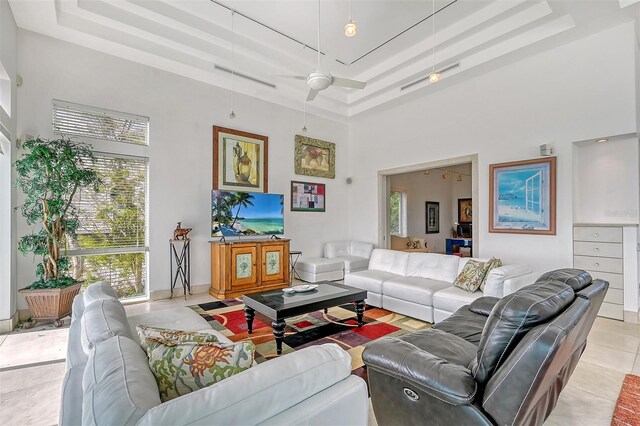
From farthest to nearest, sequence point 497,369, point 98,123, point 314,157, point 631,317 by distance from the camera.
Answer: point 314,157 → point 98,123 → point 631,317 → point 497,369

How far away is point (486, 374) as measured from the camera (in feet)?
4.53

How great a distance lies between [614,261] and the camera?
384 cm

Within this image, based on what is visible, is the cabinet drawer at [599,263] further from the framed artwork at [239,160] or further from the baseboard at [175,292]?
the baseboard at [175,292]

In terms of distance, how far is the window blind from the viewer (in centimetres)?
419

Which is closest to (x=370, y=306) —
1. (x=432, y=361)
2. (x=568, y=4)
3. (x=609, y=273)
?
(x=432, y=361)

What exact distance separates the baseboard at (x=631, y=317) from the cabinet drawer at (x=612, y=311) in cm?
3

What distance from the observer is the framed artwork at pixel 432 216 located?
977 cm

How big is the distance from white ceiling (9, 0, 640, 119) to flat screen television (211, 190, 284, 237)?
2089mm

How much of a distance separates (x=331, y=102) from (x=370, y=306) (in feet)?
14.7

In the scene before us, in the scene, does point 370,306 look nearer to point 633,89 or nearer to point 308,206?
point 308,206

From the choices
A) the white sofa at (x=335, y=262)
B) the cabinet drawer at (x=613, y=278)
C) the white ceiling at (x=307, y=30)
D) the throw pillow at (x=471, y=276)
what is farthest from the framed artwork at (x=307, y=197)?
the cabinet drawer at (x=613, y=278)

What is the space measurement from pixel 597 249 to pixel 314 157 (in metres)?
5.10

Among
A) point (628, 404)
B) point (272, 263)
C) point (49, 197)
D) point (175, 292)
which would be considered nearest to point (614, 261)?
point (628, 404)

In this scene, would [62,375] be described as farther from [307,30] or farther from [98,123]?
[307,30]
